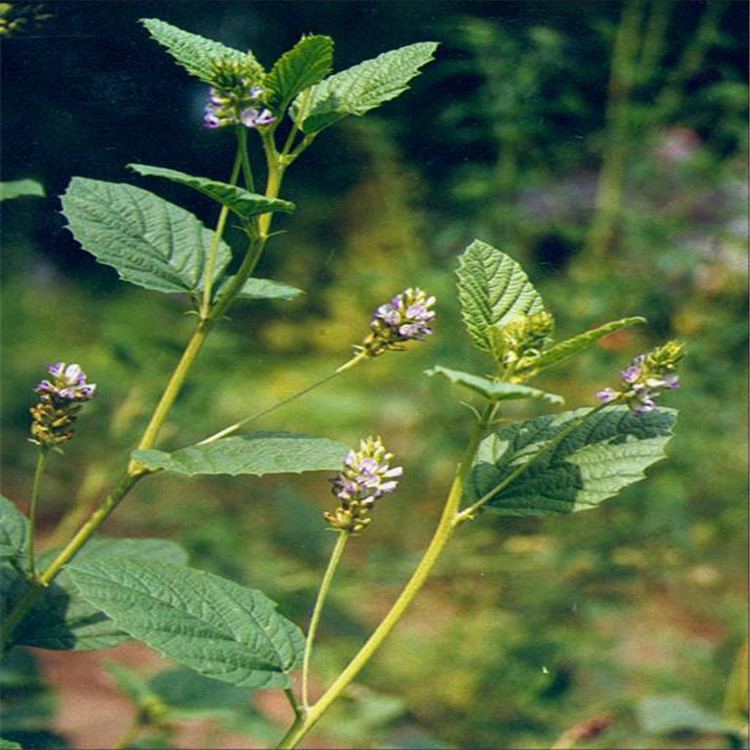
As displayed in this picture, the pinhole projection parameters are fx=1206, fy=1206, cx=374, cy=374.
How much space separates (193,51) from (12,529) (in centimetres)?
24

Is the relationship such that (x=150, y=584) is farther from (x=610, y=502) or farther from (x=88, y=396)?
(x=610, y=502)

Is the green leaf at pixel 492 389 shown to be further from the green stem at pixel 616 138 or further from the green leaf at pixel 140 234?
the green stem at pixel 616 138

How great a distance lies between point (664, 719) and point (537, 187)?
1.04 metres

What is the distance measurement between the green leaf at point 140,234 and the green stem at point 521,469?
0.17 metres

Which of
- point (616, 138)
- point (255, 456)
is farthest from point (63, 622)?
point (616, 138)

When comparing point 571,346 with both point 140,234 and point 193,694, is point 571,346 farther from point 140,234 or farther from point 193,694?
point 193,694

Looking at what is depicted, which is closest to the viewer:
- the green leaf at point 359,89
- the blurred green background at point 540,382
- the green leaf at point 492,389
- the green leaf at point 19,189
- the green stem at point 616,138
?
the green leaf at point 492,389

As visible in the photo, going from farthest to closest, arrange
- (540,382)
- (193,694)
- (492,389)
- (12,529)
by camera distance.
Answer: (540,382) < (193,694) < (12,529) < (492,389)

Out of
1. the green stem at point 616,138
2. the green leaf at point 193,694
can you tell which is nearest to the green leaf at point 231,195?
the green leaf at point 193,694

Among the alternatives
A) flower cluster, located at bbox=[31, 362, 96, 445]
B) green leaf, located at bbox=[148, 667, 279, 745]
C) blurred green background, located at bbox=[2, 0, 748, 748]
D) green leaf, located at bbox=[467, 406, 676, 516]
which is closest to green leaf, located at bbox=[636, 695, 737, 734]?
blurred green background, located at bbox=[2, 0, 748, 748]

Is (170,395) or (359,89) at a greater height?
(359,89)

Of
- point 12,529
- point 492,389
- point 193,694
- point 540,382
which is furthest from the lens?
point 540,382

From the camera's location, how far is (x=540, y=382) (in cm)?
185

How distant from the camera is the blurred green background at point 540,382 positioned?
58.2 inches
